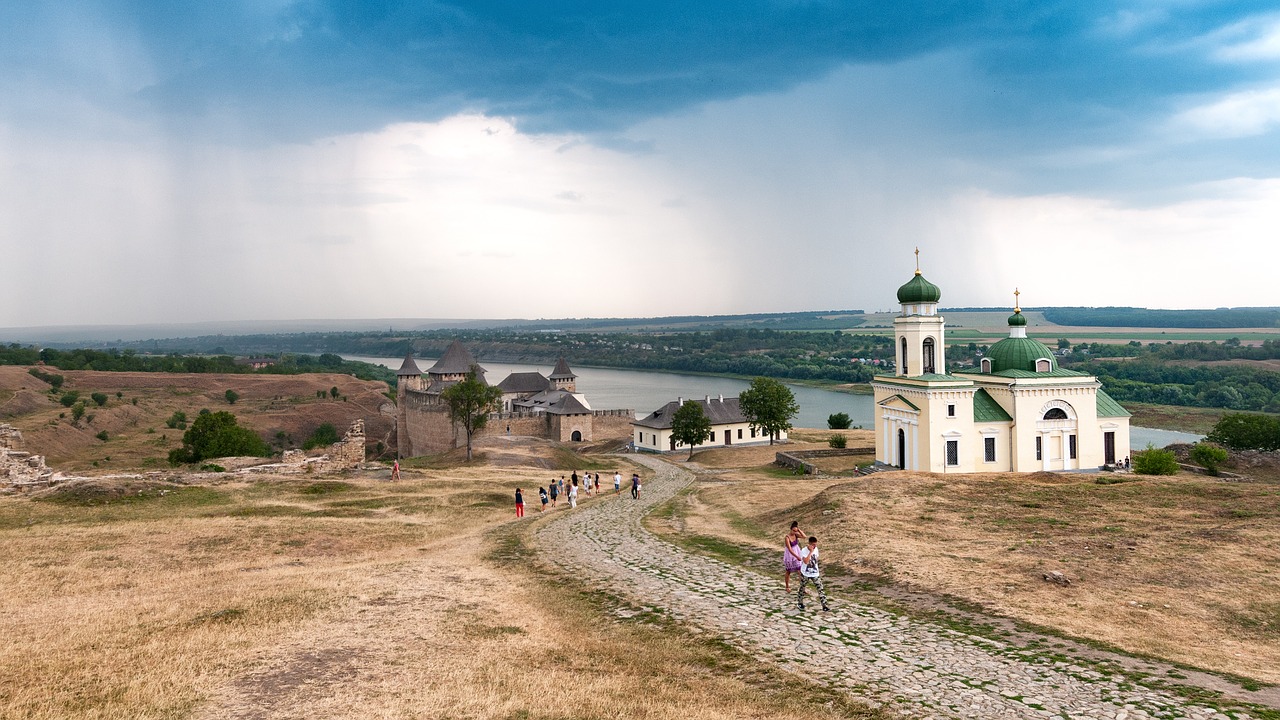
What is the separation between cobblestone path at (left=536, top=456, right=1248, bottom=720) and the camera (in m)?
7.19

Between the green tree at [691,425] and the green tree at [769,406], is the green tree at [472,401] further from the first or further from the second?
the green tree at [769,406]

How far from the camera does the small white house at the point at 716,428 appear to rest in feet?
→ 156

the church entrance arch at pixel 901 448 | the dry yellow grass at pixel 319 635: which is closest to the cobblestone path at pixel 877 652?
the dry yellow grass at pixel 319 635

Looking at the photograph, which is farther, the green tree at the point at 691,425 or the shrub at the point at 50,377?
the shrub at the point at 50,377

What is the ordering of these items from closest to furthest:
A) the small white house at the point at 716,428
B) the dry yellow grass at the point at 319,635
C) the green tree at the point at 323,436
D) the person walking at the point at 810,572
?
the dry yellow grass at the point at 319,635
the person walking at the point at 810,572
the small white house at the point at 716,428
the green tree at the point at 323,436

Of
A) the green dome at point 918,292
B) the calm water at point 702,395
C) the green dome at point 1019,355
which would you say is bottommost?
the calm water at point 702,395

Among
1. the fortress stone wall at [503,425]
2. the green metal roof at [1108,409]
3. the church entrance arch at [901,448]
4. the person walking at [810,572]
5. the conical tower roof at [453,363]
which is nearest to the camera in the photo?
the person walking at [810,572]

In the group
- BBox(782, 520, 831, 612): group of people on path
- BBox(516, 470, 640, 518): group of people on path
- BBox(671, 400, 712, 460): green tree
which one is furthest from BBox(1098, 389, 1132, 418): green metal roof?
BBox(782, 520, 831, 612): group of people on path

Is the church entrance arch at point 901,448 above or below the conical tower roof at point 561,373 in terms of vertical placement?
below

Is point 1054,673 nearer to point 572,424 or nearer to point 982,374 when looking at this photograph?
point 982,374

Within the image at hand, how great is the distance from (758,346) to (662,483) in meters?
159

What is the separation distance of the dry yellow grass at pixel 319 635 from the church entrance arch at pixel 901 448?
18990 mm

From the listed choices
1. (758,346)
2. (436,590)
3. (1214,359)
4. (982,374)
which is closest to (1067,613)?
(436,590)

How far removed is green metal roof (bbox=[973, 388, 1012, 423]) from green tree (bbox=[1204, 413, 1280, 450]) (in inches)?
657
